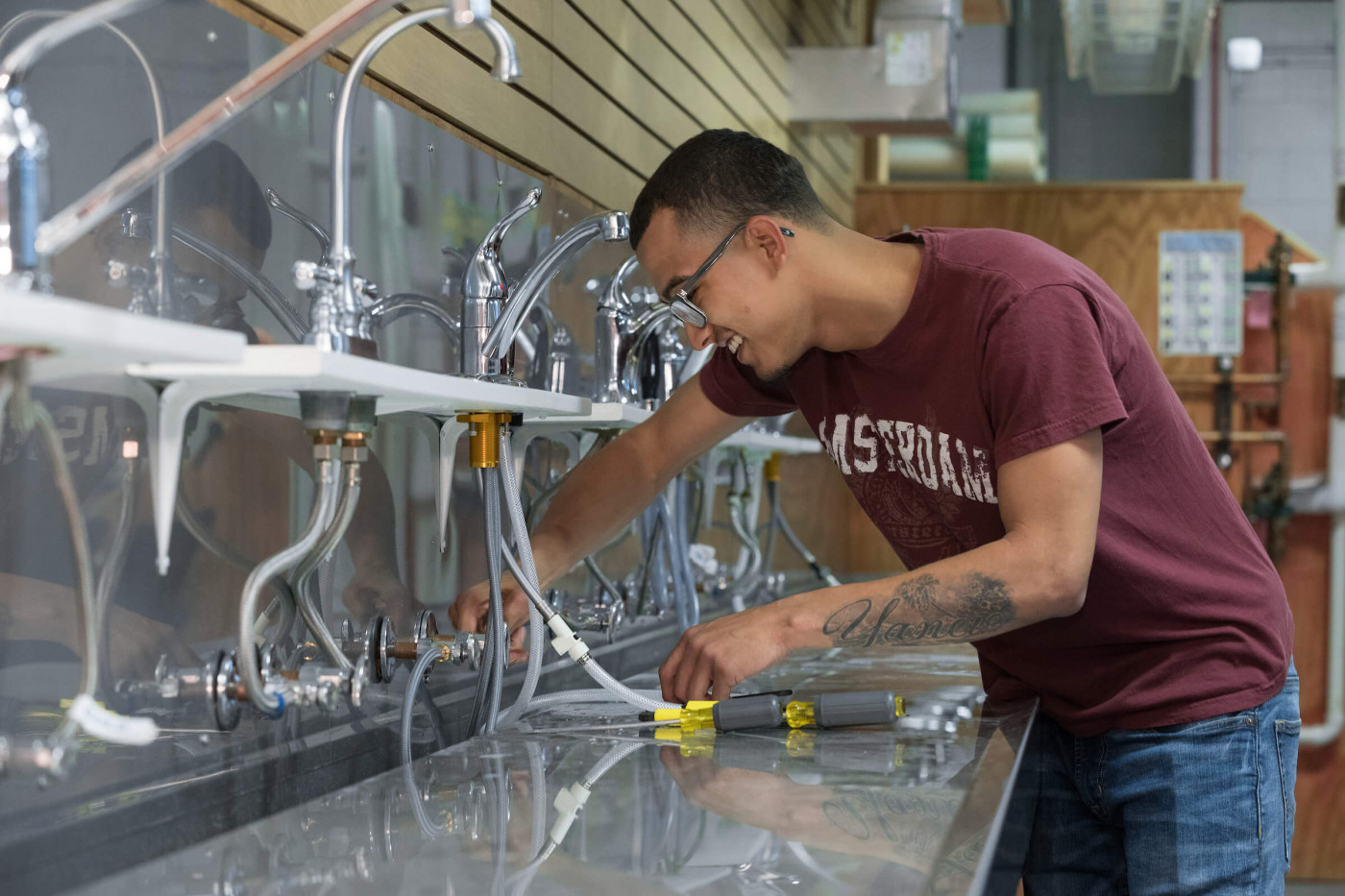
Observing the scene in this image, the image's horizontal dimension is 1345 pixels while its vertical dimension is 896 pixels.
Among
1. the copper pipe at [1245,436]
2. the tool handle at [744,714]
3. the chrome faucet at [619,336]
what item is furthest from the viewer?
the copper pipe at [1245,436]

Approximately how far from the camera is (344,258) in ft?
3.22

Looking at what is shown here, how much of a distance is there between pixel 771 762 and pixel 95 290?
710 mm

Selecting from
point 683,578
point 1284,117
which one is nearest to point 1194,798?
point 683,578

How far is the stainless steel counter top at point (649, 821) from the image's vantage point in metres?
0.82

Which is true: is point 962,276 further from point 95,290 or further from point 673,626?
point 673,626

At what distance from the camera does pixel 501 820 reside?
0.98 meters

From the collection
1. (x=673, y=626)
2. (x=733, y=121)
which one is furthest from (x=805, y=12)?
(x=673, y=626)

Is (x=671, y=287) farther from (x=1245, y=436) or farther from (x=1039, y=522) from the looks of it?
(x=1245, y=436)

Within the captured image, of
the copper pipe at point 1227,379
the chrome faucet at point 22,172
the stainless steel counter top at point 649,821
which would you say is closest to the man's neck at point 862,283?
the stainless steel counter top at point 649,821

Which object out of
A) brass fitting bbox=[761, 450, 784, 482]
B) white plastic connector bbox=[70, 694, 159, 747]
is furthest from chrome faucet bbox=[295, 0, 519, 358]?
brass fitting bbox=[761, 450, 784, 482]

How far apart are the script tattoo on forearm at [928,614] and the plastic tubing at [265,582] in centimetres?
53

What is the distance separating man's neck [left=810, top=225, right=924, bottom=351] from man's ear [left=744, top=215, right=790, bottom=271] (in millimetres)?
40

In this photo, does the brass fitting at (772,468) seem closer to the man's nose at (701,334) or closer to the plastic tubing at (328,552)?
the man's nose at (701,334)

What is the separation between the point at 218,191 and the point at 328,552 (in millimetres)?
381
